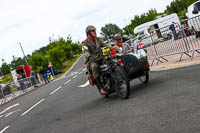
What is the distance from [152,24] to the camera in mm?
35656

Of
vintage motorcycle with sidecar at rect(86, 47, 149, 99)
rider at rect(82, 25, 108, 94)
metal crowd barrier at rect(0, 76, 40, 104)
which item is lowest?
metal crowd barrier at rect(0, 76, 40, 104)

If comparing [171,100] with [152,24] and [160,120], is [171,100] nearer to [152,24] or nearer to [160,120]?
[160,120]

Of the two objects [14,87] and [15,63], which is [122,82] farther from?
[15,63]

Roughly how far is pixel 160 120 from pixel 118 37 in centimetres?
356

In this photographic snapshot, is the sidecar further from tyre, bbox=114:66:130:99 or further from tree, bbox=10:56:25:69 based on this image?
tree, bbox=10:56:25:69

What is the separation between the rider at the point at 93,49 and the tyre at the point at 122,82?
2.32ft

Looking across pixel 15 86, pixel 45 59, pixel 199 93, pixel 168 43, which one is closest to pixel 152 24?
pixel 15 86

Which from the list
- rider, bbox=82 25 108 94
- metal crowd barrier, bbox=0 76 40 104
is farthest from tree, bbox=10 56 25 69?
rider, bbox=82 25 108 94

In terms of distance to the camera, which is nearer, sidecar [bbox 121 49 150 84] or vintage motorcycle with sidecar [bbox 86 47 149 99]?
vintage motorcycle with sidecar [bbox 86 47 149 99]

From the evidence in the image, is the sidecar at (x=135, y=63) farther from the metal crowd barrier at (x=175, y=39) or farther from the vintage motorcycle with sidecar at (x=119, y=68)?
the metal crowd barrier at (x=175, y=39)

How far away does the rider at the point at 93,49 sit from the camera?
6793mm

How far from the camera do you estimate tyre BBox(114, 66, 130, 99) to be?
5.85 meters

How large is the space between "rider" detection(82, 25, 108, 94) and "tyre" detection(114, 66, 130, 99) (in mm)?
706

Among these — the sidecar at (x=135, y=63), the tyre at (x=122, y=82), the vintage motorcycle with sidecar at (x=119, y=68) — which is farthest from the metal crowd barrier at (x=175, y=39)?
A: the tyre at (x=122, y=82)
